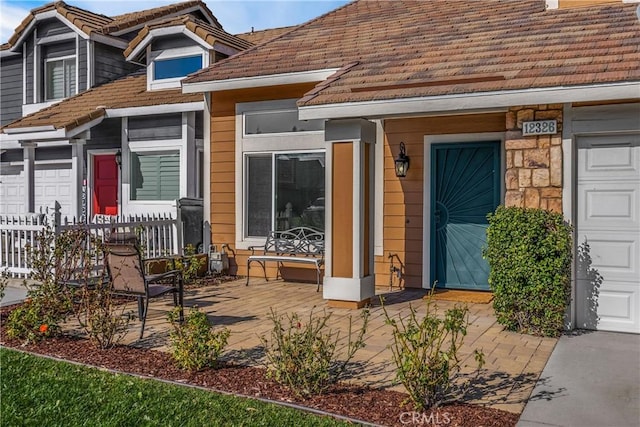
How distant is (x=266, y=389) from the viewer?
4.14 meters

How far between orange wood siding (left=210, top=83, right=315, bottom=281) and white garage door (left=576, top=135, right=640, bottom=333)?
5233mm

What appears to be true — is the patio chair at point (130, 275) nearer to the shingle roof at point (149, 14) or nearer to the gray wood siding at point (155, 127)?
the gray wood siding at point (155, 127)

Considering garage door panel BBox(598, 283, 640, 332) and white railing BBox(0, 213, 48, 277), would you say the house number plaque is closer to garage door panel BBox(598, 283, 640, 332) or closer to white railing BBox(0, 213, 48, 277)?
garage door panel BBox(598, 283, 640, 332)

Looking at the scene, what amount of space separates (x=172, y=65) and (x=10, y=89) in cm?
680

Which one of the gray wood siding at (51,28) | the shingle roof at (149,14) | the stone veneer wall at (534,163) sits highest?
Answer: the shingle roof at (149,14)

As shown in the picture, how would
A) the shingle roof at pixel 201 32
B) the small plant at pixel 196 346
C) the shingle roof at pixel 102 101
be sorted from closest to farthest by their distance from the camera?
the small plant at pixel 196 346
the shingle roof at pixel 201 32
the shingle roof at pixel 102 101

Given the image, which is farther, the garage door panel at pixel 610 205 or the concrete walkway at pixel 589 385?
the garage door panel at pixel 610 205

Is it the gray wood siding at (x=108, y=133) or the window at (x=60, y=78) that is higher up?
the window at (x=60, y=78)

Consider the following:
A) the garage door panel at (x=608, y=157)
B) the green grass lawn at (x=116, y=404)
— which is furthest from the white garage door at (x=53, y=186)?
the garage door panel at (x=608, y=157)

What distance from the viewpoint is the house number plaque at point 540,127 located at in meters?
6.02

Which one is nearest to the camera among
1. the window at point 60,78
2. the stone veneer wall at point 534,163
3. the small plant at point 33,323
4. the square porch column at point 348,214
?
the small plant at point 33,323

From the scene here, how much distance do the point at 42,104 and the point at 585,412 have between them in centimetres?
1546

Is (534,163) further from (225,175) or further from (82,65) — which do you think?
(82,65)

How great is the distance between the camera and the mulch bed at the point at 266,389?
3.60 metres
